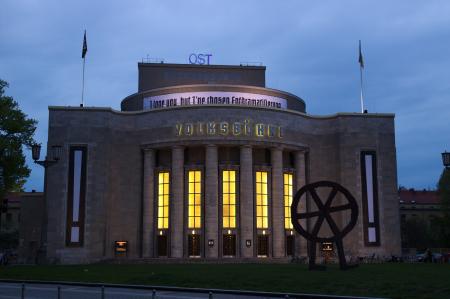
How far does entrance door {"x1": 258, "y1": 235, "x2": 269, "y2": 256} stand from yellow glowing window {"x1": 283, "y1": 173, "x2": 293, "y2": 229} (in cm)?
293

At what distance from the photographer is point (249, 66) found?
77188mm

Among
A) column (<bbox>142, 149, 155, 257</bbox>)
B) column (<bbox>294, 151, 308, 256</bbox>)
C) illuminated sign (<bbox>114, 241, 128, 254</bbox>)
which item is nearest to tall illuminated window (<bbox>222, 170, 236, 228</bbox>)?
column (<bbox>294, 151, 308, 256</bbox>)

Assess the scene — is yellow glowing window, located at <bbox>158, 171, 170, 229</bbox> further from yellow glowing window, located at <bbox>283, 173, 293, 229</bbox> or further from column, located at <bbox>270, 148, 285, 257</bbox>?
yellow glowing window, located at <bbox>283, 173, 293, 229</bbox>

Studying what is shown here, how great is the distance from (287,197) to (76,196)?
23.4m

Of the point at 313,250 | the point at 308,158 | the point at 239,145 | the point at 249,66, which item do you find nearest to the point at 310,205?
the point at 308,158

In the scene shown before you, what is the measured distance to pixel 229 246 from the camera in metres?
62.1

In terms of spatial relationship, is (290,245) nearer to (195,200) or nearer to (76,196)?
(195,200)

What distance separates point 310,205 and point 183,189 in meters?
14.9

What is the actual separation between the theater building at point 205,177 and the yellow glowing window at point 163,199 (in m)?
0.11

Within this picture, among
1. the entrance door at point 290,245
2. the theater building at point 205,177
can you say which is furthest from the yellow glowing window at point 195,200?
the entrance door at point 290,245

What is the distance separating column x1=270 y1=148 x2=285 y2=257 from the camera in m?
62.4

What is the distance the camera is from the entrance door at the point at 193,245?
6228 centimetres

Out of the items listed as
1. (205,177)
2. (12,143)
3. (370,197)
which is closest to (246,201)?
A: (205,177)

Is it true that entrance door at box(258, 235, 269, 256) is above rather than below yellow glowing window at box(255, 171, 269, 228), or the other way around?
below
